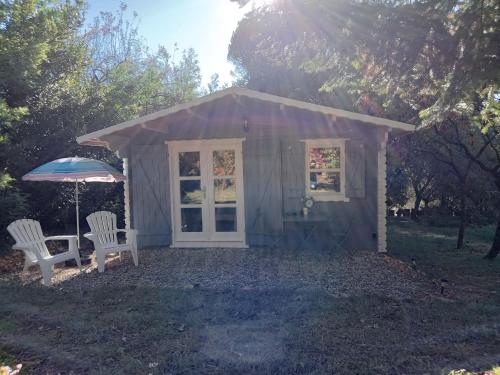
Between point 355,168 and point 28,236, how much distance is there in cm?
581

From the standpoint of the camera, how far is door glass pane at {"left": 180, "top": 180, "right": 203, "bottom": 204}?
26.8ft

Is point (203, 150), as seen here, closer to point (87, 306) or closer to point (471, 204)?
point (87, 306)

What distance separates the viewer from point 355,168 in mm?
7602

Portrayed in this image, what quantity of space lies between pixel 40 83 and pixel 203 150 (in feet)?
18.9

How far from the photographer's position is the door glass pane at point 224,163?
805 centimetres

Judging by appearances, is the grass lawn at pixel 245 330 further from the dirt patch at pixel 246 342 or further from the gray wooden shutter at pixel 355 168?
the gray wooden shutter at pixel 355 168

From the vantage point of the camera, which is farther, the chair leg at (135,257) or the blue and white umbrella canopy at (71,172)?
the chair leg at (135,257)

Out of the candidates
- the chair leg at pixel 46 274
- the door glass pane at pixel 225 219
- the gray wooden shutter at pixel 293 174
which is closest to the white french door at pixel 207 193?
the door glass pane at pixel 225 219

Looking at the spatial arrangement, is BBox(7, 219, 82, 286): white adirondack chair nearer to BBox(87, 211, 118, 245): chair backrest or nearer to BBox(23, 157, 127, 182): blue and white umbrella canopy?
BBox(87, 211, 118, 245): chair backrest

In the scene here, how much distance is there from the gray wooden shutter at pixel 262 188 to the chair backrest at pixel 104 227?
257cm

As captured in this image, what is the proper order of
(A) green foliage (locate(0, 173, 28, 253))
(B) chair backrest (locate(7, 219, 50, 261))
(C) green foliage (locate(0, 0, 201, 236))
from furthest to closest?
(C) green foliage (locate(0, 0, 201, 236)) → (A) green foliage (locate(0, 173, 28, 253)) → (B) chair backrest (locate(7, 219, 50, 261))

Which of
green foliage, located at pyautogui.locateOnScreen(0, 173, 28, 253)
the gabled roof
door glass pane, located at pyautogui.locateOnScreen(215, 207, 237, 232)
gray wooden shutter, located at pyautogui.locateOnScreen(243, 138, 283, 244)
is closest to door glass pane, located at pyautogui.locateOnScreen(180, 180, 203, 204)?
door glass pane, located at pyautogui.locateOnScreen(215, 207, 237, 232)

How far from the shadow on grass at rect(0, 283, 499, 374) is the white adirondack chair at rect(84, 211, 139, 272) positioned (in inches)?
46.7

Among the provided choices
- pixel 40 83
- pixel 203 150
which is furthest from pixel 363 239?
pixel 40 83
